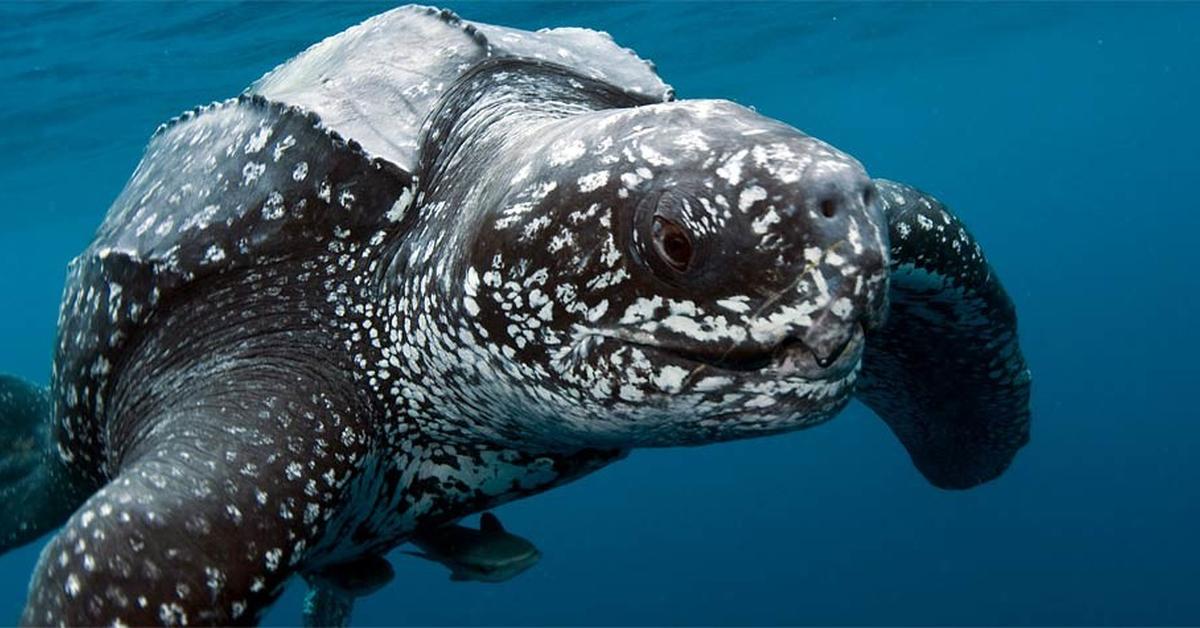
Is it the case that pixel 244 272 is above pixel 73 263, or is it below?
below

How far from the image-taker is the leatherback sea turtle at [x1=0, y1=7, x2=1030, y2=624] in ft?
6.98

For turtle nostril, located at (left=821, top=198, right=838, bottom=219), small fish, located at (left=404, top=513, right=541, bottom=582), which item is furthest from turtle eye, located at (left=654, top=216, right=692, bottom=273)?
small fish, located at (left=404, top=513, right=541, bottom=582)

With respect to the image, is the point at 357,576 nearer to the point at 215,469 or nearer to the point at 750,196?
the point at 215,469

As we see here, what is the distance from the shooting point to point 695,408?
2289 millimetres

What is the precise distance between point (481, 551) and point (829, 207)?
2.10 meters

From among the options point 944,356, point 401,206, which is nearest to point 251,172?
point 401,206

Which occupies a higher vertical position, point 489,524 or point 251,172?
point 251,172

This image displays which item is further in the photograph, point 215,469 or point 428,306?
point 428,306

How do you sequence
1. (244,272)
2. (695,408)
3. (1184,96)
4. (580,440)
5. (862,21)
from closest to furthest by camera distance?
(695,408) < (580,440) < (244,272) < (862,21) < (1184,96)

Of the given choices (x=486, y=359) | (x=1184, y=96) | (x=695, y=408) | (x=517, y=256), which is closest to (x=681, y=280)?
(x=695, y=408)

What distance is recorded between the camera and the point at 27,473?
4406 mm

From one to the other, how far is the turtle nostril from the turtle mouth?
254 mm

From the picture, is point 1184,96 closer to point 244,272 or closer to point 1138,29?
point 1138,29

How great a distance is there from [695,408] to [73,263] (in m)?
2.88
